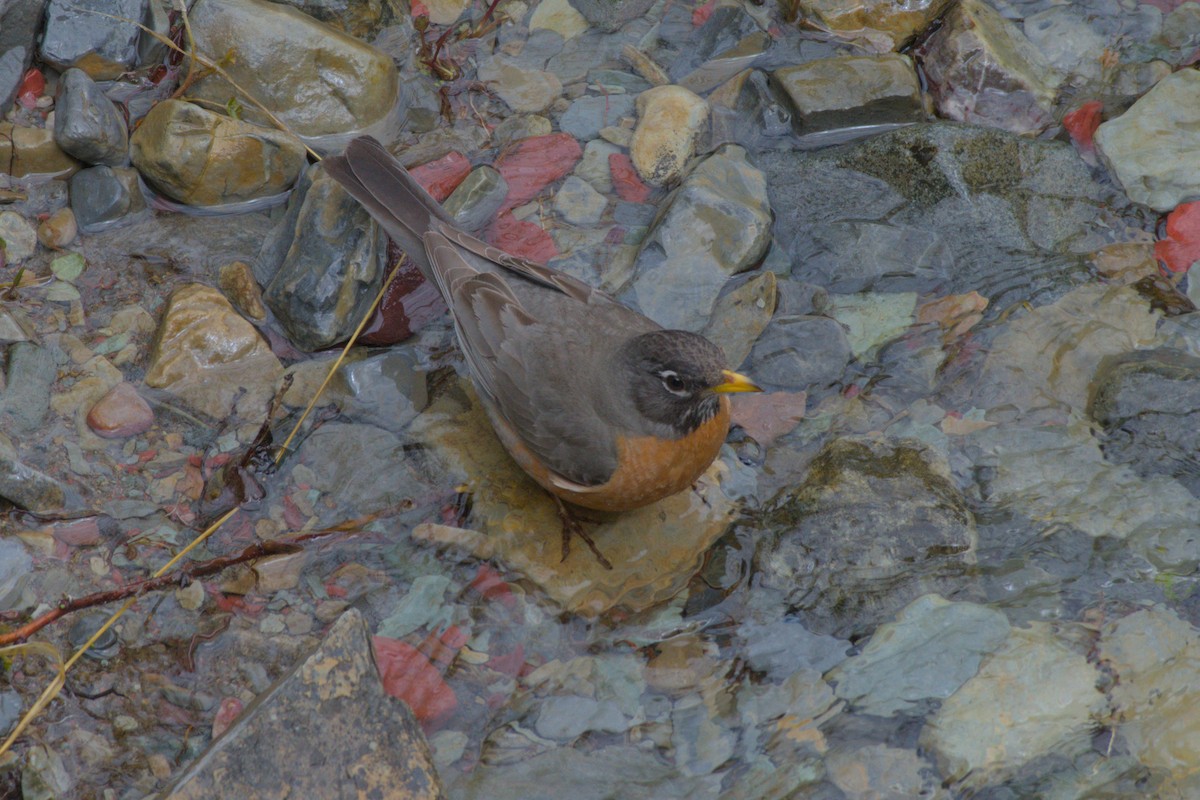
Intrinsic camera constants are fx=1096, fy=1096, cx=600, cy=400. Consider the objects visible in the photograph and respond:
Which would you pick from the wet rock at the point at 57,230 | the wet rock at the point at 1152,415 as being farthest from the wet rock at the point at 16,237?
the wet rock at the point at 1152,415

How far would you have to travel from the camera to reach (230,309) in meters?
5.87


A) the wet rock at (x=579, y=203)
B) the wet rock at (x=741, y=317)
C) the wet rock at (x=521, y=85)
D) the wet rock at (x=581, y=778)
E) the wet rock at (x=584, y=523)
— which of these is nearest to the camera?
the wet rock at (x=581, y=778)

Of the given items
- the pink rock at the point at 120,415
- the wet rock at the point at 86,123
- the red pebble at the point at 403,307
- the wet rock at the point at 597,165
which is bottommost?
the pink rock at the point at 120,415

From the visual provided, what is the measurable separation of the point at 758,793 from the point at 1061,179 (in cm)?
413

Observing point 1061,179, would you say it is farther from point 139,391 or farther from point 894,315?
point 139,391

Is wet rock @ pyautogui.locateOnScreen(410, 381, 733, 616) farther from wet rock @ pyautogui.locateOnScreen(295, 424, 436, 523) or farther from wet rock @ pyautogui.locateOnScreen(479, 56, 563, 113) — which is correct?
wet rock @ pyautogui.locateOnScreen(479, 56, 563, 113)

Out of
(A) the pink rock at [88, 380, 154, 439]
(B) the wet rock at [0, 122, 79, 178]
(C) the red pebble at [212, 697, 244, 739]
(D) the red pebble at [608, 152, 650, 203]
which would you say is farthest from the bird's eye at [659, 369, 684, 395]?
(B) the wet rock at [0, 122, 79, 178]

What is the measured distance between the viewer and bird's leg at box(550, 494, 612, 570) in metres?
5.28

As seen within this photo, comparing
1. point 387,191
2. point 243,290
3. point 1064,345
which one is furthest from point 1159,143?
point 243,290

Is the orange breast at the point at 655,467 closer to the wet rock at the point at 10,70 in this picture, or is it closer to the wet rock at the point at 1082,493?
the wet rock at the point at 1082,493

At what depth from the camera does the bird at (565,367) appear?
199 inches

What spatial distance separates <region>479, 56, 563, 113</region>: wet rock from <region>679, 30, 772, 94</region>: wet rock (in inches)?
33.5

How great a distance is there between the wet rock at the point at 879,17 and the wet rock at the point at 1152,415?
2.78m

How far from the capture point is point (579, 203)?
657cm
